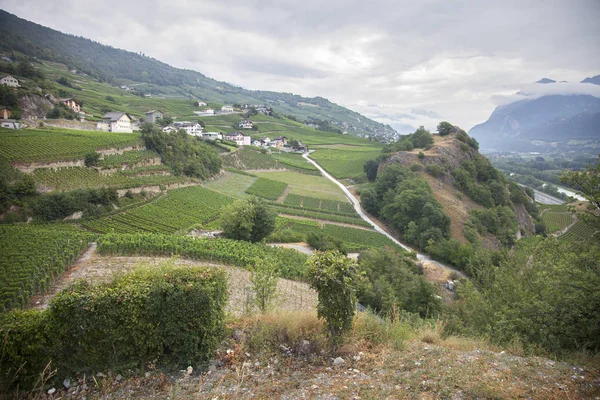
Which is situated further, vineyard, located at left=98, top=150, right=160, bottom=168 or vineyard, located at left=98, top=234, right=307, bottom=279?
vineyard, located at left=98, top=150, right=160, bottom=168

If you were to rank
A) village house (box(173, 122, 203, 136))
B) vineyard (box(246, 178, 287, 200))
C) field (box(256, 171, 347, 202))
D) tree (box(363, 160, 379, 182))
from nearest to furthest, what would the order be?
1. vineyard (box(246, 178, 287, 200))
2. field (box(256, 171, 347, 202))
3. tree (box(363, 160, 379, 182))
4. village house (box(173, 122, 203, 136))

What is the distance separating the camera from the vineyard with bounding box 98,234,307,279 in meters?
25.8

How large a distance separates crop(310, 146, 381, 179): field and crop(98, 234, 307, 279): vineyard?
55742mm

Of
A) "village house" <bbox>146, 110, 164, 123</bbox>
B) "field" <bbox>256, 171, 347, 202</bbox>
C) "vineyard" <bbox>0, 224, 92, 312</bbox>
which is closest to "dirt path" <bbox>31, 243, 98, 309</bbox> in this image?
"vineyard" <bbox>0, 224, 92, 312</bbox>

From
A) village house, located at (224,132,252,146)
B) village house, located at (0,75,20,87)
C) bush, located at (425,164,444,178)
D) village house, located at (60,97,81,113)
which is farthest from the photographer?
village house, located at (224,132,252,146)

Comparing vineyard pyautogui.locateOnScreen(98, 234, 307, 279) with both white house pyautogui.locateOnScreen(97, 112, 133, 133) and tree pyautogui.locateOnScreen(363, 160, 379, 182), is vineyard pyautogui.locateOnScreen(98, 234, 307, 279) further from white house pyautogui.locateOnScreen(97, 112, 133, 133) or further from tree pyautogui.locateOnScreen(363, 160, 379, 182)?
tree pyautogui.locateOnScreen(363, 160, 379, 182)

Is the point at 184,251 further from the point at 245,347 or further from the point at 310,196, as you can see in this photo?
the point at 310,196

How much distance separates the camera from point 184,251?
26.5m

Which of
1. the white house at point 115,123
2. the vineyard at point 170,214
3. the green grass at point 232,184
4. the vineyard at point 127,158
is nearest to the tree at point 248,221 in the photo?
the vineyard at point 170,214

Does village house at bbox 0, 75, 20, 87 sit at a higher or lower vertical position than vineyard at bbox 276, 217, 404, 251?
higher

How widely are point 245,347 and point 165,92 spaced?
220177mm

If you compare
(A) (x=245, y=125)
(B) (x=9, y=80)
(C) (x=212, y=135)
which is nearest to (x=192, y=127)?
(C) (x=212, y=135)

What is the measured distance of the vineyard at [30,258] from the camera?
17188 millimetres

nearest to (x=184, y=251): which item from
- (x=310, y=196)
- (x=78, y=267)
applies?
(x=78, y=267)
